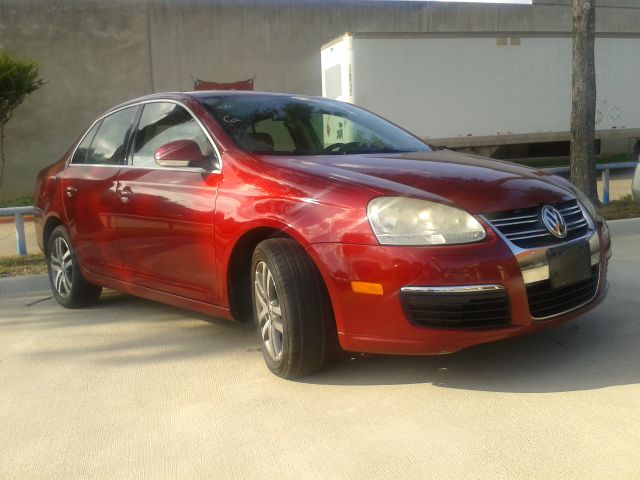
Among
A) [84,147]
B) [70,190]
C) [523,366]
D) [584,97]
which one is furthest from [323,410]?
[584,97]

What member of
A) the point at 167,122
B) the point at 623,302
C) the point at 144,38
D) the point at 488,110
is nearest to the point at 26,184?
the point at 144,38

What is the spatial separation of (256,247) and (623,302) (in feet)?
8.91

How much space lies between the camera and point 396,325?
342cm

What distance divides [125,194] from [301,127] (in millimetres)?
1248

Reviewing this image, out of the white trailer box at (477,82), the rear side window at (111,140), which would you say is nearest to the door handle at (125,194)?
the rear side window at (111,140)

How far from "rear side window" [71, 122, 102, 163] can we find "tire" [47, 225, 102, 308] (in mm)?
556

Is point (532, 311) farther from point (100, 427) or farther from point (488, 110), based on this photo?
point (488, 110)

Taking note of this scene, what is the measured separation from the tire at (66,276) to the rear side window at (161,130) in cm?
118

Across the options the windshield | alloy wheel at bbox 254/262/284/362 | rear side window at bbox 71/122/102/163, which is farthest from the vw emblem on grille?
rear side window at bbox 71/122/102/163

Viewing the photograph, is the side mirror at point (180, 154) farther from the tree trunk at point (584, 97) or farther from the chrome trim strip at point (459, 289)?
the tree trunk at point (584, 97)

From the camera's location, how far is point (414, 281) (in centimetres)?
334

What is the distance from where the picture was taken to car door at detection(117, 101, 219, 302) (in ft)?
14.0

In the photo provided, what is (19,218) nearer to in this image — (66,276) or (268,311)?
(66,276)

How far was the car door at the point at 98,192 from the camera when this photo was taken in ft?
16.9
